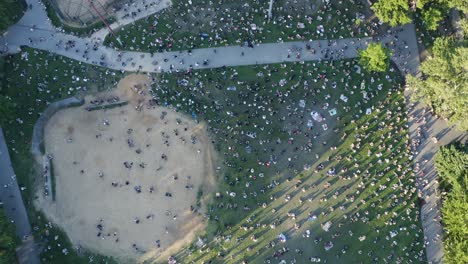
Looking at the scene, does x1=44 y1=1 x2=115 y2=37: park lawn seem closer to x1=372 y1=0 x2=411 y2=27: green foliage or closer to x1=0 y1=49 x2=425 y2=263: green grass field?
x1=0 y1=49 x2=425 y2=263: green grass field

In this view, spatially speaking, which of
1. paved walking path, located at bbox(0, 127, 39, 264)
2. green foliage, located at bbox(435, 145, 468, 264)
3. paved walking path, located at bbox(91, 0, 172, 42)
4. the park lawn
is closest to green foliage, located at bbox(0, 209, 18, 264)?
paved walking path, located at bbox(0, 127, 39, 264)

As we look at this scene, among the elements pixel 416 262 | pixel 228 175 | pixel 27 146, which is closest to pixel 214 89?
pixel 228 175

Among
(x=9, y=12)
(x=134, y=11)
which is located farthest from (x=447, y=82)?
(x=9, y=12)

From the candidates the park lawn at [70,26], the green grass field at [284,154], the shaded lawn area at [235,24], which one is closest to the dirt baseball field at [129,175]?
the green grass field at [284,154]

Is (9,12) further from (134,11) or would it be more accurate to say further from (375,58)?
(375,58)

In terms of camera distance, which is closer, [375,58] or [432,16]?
[375,58]

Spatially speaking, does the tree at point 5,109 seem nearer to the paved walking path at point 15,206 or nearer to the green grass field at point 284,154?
the green grass field at point 284,154

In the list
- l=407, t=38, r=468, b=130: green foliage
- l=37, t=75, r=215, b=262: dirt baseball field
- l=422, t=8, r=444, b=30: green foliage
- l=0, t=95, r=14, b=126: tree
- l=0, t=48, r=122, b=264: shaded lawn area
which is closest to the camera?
l=407, t=38, r=468, b=130: green foliage
